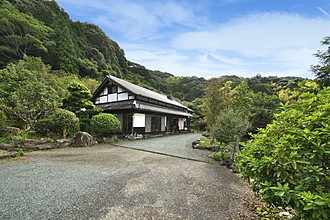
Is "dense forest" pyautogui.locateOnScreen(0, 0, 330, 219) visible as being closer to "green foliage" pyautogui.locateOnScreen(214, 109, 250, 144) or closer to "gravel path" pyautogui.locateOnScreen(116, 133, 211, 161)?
"green foliage" pyautogui.locateOnScreen(214, 109, 250, 144)

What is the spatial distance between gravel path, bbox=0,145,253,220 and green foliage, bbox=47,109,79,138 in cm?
311

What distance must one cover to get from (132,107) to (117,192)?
8034 millimetres

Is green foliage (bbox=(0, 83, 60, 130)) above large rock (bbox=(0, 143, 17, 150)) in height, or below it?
above

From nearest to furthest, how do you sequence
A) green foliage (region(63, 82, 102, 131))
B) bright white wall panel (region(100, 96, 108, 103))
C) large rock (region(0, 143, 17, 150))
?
1. large rock (region(0, 143, 17, 150))
2. green foliage (region(63, 82, 102, 131))
3. bright white wall panel (region(100, 96, 108, 103))

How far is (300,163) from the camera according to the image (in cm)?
144

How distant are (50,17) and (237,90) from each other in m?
33.3

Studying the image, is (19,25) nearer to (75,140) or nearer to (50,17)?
(50,17)

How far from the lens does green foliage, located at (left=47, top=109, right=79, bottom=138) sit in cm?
731

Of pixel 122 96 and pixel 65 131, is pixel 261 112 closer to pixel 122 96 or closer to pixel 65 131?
pixel 122 96

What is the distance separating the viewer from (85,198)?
2527 millimetres

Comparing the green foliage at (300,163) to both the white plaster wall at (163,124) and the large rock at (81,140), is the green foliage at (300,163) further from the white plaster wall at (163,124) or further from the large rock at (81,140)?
the white plaster wall at (163,124)

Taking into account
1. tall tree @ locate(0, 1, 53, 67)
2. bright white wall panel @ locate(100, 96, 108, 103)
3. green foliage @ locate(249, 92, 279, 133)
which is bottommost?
green foliage @ locate(249, 92, 279, 133)

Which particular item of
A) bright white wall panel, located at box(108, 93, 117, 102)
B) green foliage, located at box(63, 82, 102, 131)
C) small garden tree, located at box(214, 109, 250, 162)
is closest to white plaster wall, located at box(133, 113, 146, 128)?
green foliage, located at box(63, 82, 102, 131)

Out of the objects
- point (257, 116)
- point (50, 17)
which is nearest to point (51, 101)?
point (257, 116)
